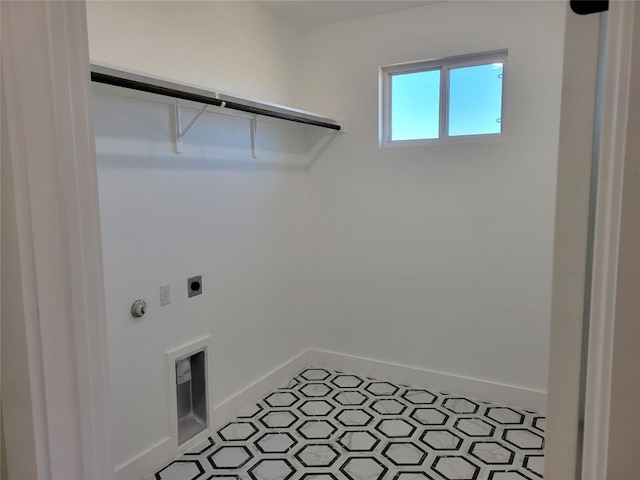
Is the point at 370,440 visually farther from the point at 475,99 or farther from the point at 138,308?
the point at 475,99

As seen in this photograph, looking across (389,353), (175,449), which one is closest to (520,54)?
(389,353)

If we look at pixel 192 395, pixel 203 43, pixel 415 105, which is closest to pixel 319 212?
pixel 415 105

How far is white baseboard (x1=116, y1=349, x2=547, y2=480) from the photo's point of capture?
2311mm

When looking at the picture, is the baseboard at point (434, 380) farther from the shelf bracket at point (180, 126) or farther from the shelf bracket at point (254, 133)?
the shelf bracket at point (180, 126)

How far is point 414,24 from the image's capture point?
294cm

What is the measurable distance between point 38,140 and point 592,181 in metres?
0.86

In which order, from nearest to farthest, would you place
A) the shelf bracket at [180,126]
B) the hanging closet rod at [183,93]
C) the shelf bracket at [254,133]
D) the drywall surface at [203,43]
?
1. the hanging closet rod at [183,93]
2. the drywall surface at [203,43]
3. the shelf bracket at [180,126]
4. the shelf bracket at [254,133]

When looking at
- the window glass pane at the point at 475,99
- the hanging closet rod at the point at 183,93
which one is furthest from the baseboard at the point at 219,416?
the window glass pane at the point at 475,99

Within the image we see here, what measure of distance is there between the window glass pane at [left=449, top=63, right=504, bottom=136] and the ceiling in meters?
0.51

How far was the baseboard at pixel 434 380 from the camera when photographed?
288cm

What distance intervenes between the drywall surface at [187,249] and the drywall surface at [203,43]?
0.67 feet

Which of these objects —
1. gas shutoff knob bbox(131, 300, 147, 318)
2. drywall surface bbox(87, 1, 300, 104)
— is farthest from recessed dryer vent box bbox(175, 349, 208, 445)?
drywall surface bbox(87, 1, 300, 104)

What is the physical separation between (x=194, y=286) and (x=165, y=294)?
0.20 metres

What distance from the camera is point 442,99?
3.00 m
